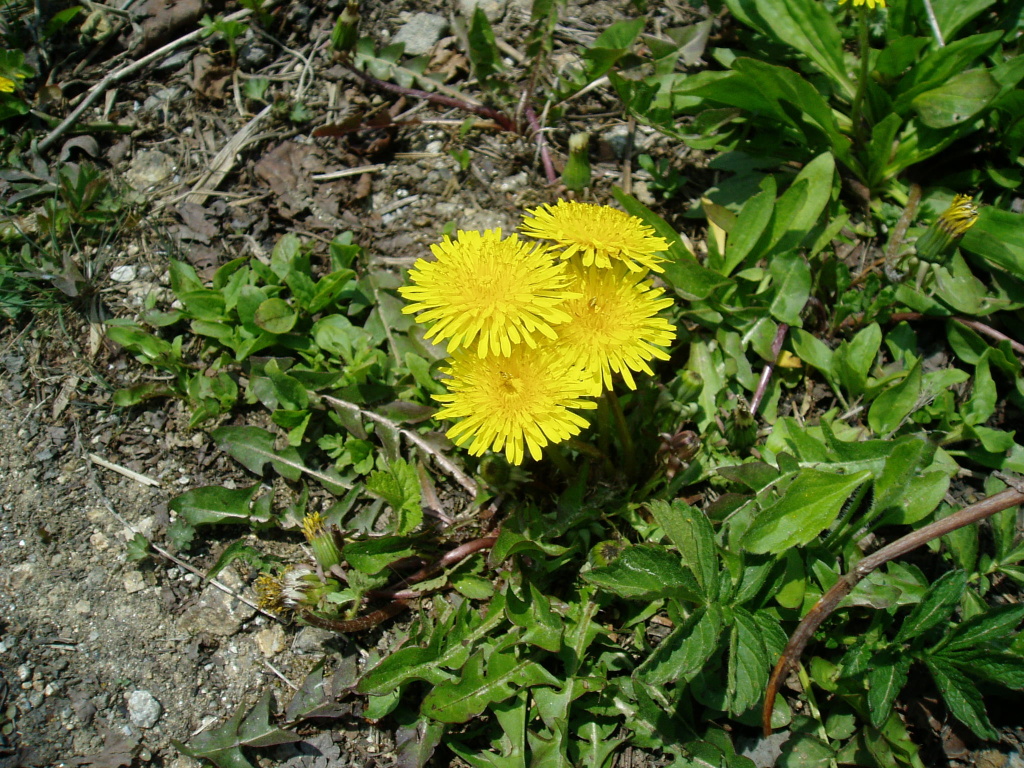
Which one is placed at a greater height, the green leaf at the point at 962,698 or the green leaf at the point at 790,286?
the green leaf at the point at 790,286

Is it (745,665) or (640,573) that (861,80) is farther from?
(745,665)

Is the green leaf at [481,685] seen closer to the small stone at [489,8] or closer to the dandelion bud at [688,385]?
the dandelion bud at [688,385]

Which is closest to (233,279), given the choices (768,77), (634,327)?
(634,327)

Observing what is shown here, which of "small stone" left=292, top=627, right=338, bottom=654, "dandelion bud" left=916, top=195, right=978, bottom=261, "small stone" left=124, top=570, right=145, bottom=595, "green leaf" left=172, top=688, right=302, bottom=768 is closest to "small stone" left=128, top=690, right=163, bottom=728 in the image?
"green leaf" left=172, top=688, right=302, bottom=768

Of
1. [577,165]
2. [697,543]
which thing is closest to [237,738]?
[697,543]

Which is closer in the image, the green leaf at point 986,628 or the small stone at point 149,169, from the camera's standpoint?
the green leaf at point 986,628

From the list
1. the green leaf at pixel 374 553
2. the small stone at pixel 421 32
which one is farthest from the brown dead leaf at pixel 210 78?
the green leaf at pixel 374 553

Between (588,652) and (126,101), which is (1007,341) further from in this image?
(126,101)

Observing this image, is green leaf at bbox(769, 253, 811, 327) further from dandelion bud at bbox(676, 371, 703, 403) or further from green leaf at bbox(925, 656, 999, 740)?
green leaf at bbox(925, 656, 999, 740)
